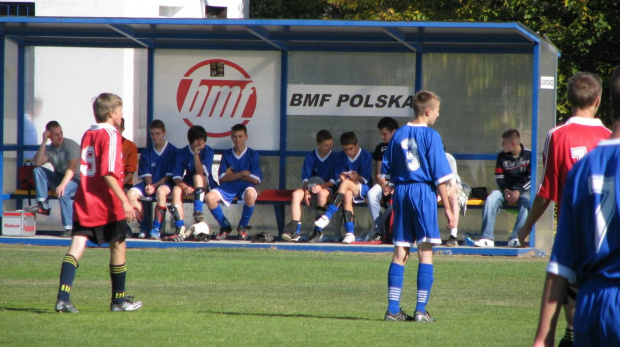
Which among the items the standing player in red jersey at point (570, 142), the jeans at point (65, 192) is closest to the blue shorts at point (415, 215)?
the standing player in red jersey at point (570, 142)

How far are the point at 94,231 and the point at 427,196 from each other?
260 centimetres

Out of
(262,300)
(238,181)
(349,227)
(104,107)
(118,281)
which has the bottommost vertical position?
(262,300)

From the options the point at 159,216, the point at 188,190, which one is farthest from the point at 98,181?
the point at 159,216

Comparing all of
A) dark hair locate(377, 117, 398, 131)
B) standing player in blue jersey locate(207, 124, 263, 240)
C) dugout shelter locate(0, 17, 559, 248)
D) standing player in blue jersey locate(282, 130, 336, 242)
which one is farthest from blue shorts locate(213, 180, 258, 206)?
dark hair locate(377, 117, 398, 131)

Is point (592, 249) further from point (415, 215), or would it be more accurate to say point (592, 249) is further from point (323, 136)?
point (323, 136)

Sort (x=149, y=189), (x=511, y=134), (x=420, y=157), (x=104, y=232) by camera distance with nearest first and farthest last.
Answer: (x=420, y=157), (x=104, y=232), (x=511, y=134), (x=149, y=189)

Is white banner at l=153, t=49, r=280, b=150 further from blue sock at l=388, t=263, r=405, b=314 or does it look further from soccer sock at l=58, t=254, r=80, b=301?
blue sock at l=388, t=263, r=405, b=314

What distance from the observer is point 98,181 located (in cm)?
721

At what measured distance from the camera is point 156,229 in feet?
44.6

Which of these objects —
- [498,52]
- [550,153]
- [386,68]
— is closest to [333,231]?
[386,68]

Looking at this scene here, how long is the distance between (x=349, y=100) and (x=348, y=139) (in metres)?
1.11

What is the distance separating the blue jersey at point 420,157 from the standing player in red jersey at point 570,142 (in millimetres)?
1547

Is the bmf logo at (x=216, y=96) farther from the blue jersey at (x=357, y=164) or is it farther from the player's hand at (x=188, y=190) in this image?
the blue jersey at (x=357, y=164)

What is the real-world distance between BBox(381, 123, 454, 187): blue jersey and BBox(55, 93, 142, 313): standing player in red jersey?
6.96 feet
